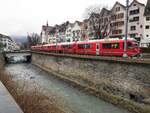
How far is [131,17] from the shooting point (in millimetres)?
52281

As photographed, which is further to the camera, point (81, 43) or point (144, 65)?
point (81, 43)

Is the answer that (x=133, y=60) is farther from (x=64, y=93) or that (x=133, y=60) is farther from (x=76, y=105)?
(x=64, y=93)

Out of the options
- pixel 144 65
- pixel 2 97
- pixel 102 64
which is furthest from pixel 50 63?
pixel 2 97

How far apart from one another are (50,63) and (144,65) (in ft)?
91.1

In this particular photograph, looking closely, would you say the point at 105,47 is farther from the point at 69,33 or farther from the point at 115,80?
the point at 69,33

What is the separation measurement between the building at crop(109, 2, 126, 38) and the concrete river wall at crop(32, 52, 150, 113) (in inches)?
1015

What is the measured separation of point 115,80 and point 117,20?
1420 inches

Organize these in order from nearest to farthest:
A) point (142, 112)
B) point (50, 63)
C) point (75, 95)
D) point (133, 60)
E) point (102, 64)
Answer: point (142, 112)
point (133, 60)
point (75, 95)
point (102, 64)
point (50, 63)

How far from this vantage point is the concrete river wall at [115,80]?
59.2 ft

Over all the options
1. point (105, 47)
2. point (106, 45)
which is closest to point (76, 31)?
point (105, 47)

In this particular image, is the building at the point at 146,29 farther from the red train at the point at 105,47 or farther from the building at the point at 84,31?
the building at the point at 84,31

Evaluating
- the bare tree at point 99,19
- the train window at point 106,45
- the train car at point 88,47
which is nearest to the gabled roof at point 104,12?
the bare tree at point 99,19

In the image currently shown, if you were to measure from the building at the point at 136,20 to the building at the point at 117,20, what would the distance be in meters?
2.06

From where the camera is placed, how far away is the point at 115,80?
22031 mm
